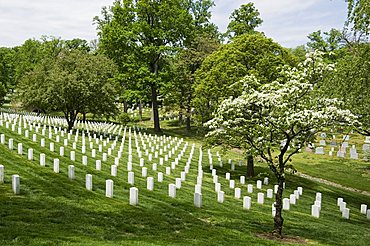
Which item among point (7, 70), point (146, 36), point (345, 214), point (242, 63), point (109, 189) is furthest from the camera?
point (7, 70)

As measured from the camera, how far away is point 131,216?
10.2 meters

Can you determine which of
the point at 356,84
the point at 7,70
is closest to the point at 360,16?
the point at 356,84

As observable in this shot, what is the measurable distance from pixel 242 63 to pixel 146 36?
2400cm

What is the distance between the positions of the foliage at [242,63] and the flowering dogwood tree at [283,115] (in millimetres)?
9524

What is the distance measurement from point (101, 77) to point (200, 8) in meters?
30.5

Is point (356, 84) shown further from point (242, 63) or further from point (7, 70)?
point (7, 70)

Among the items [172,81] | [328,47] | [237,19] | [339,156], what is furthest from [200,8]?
[339,156]

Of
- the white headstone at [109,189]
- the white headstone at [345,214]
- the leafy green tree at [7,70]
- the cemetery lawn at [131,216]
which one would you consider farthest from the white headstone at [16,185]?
the leafy green tree at [7,70]

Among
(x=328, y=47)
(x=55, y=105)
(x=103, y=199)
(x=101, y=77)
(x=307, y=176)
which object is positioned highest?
(x=328, y=47)

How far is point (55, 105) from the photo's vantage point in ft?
103

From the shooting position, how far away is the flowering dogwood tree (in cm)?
1039

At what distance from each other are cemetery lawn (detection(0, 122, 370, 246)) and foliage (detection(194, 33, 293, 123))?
6.38m

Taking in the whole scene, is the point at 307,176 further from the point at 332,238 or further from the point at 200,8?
the point at 200,8

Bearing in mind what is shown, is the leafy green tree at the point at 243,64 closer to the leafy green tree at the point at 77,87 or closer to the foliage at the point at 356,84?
the foliage at the point at 356,84
